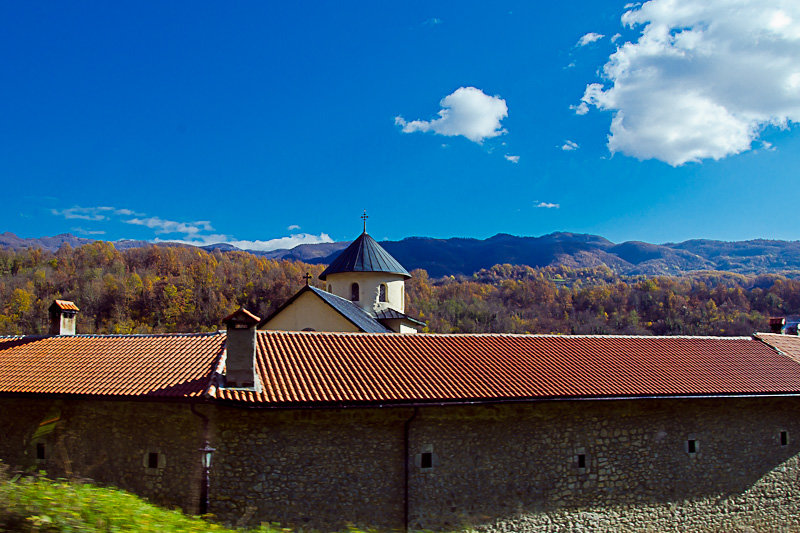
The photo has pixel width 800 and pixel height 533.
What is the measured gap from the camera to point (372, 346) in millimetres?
12227

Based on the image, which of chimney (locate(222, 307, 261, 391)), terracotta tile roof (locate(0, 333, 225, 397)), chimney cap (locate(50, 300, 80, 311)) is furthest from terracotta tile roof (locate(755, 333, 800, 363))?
chimney cap (locate(50, 300, 80, 311))

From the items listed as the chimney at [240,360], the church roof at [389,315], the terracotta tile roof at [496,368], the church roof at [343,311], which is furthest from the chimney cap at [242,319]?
the church roof at [389,315]

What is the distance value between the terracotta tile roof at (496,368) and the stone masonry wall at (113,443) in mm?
1443

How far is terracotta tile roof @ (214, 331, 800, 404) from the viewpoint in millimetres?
10227

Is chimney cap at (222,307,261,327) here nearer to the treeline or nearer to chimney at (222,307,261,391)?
chimney at (222,307,261,391)

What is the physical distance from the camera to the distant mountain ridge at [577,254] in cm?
15275

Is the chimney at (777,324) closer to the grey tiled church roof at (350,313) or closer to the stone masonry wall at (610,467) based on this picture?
the stone masonry wall at (610,467)

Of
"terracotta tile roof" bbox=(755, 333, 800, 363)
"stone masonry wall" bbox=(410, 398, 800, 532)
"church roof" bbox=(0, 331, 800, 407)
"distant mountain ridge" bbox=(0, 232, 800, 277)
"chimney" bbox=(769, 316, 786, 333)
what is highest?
"distant mountain ridge" bbox=(0, 232, 800, 277)

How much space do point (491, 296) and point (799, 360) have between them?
2482 inches

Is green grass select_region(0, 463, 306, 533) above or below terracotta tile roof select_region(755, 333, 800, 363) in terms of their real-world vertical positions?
below

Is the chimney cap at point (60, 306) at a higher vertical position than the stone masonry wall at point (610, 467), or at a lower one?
higher

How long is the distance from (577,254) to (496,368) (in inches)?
6596

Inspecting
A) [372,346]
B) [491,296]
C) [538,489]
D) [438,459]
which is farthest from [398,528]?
[491,296]

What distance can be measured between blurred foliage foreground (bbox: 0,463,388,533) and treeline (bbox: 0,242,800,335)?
52992 mm
